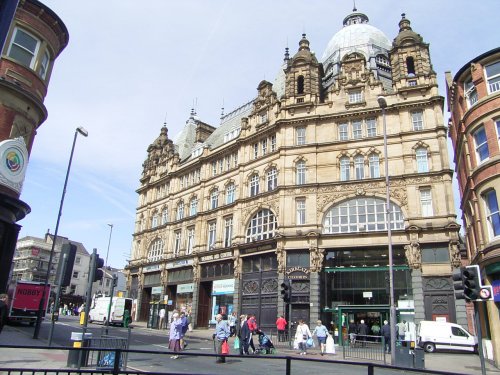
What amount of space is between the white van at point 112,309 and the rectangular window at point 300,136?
22806mm

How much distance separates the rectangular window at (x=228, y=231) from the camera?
38.3 m

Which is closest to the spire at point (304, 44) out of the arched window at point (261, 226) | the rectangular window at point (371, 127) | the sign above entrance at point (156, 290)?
the rectangular window at point (371, 127)

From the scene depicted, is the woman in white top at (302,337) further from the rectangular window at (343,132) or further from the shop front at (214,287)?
the rectangular window at (343,132)

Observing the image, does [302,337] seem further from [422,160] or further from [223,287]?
[422,160]

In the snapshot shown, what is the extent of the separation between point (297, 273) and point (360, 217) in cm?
650

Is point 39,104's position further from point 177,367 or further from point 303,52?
point 303,52

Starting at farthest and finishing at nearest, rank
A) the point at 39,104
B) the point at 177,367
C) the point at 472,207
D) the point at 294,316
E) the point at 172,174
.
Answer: the point at 172,174
the point at 294,316
the point at 472,207
the point at 39,104
the point at 177,367

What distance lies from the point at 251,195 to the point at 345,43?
1930cm

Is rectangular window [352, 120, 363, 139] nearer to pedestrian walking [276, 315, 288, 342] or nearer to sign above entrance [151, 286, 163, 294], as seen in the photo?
pedestrian walking [276, 315, 288, 342]

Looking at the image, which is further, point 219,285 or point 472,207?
point 219,285

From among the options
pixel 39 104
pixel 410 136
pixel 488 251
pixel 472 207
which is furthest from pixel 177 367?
pixel 410 136

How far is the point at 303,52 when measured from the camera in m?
38.3

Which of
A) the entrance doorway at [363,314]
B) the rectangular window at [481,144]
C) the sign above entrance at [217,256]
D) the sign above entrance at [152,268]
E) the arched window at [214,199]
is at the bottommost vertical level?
the entrance doorway at [363,314]

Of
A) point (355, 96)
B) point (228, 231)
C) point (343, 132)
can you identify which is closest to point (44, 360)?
point (343, 132)
